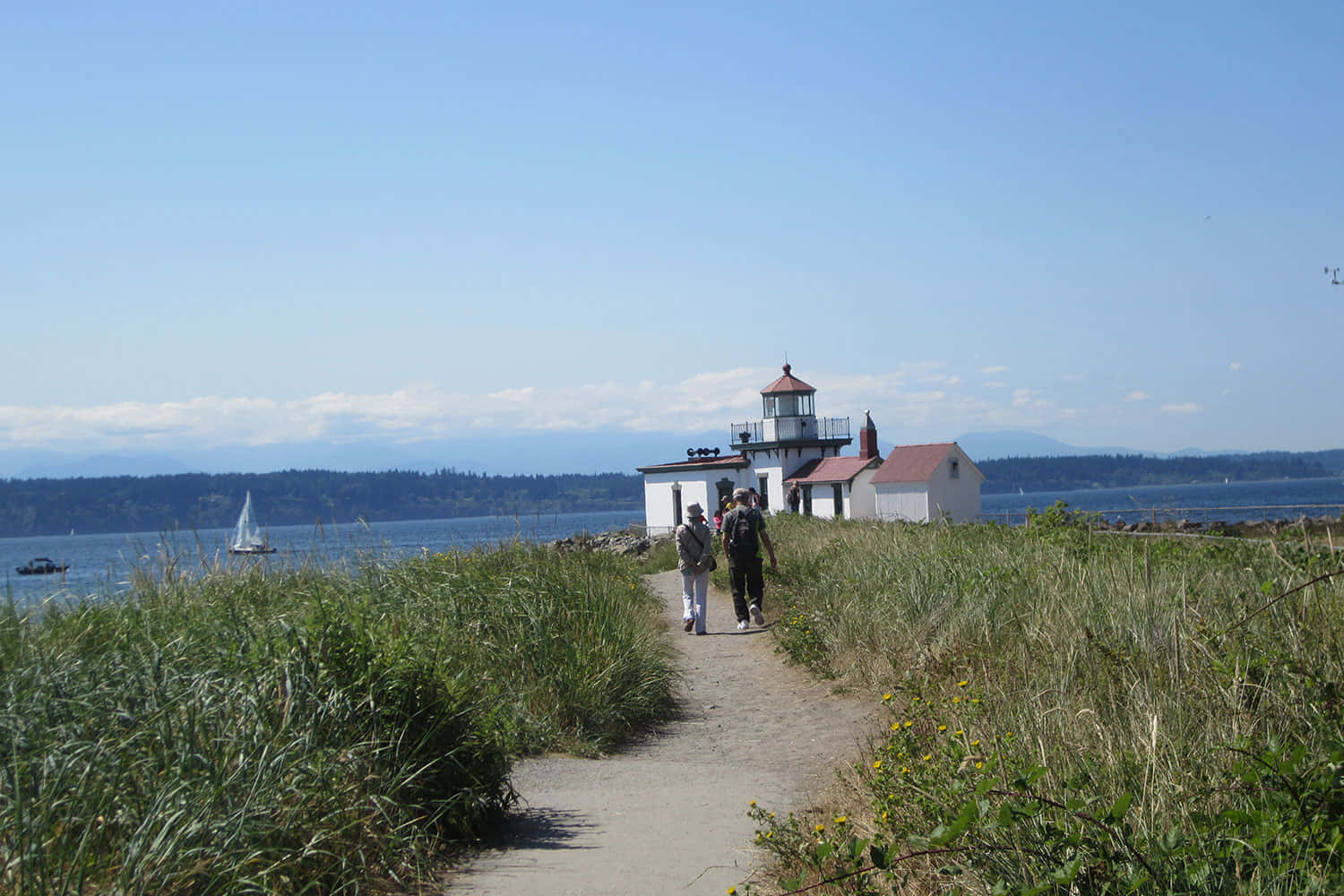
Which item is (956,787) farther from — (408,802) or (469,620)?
(469,620)

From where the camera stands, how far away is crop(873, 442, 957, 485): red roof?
44812mm

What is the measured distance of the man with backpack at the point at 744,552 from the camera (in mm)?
13383

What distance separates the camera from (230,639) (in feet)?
17.8

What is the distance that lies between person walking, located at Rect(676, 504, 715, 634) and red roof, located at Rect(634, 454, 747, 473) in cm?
3895

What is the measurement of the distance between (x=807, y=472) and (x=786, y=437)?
2079mm

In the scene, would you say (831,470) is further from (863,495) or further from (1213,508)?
(1213,508)

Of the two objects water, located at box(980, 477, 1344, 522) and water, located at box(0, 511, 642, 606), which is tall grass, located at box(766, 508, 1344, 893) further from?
water, located at box(0, 511, 642, 606)

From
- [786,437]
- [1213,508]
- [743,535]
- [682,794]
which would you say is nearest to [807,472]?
[786,437]

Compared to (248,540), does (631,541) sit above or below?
below

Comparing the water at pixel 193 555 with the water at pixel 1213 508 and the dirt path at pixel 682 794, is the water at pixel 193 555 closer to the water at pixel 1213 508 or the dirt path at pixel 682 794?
the dirt path at pixel 682 794

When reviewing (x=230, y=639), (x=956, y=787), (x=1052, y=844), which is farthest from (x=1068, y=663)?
(x=230, y=639)

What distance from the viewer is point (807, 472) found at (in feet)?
170

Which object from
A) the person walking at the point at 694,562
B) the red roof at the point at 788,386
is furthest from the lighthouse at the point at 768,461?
the person walking at the point at 694,562

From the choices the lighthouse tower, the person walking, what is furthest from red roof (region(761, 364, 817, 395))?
the person walking
